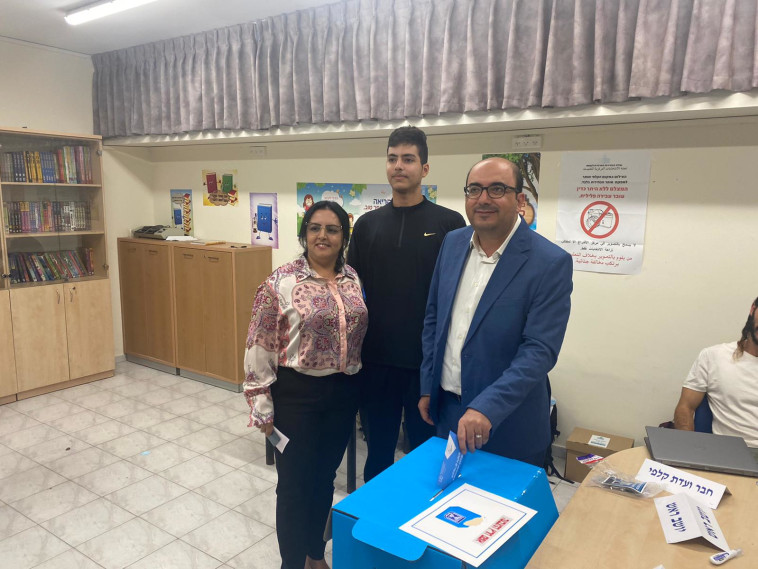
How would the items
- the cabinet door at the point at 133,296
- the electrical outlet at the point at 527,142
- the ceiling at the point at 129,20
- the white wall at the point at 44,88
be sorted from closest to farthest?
the electrical outlet at the point at 527,142
the ceiling at the point at 129,20
the white wall at the point at 44,88
the cabinet door at the point at 133,296

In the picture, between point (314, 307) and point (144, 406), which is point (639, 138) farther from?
point (144, 406)

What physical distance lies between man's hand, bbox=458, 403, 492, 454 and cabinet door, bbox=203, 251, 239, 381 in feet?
9.74

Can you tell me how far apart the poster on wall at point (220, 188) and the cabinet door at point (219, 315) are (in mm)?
587

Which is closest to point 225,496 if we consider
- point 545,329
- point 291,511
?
point 291,511

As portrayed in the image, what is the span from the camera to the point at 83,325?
4266mm

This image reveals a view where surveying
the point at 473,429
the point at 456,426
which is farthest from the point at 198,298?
the point at 473,429

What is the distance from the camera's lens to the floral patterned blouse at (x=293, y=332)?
181 centimetres

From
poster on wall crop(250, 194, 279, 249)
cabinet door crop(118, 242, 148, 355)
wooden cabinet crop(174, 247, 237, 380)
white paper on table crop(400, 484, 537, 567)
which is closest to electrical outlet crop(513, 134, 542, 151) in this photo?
poster on wall crop(250, 194, 279, 249)

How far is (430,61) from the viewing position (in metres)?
2.86

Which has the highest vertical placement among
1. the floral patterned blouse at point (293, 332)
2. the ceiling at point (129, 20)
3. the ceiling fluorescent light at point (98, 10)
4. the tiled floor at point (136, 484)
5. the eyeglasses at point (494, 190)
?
the ceiling at point (129, 20)

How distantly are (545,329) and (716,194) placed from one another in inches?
66.8

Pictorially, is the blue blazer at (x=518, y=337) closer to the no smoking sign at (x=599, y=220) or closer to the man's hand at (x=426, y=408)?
the man's hand at (x=426, y=408)

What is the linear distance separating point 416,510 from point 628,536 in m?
0.49

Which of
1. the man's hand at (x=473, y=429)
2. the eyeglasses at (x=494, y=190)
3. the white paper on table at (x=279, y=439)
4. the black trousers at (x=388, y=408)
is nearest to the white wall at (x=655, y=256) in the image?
the eyeglasses at (x=494, y=190)
